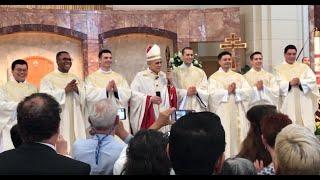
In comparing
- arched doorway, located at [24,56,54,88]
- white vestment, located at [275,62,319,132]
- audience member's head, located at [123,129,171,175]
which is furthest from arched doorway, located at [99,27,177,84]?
audience member's head, located at [123,129,171,175]

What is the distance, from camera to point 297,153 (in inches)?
84.8

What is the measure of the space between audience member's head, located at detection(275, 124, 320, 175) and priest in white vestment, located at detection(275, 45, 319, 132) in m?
6.00

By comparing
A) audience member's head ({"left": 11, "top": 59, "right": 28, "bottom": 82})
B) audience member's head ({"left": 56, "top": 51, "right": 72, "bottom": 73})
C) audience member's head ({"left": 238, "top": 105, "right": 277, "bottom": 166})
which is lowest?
audience member's head ({"left": 238, "top": 105, "right": 277, "bottom": 166})

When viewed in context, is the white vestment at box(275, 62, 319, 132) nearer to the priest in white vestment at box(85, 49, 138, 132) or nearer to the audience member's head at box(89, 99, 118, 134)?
the priest in white vestment at box(85, 49, 138, 132)

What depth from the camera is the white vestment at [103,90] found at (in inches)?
285

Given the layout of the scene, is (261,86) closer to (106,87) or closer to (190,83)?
(190,83)

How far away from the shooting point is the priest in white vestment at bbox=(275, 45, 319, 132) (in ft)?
26.7

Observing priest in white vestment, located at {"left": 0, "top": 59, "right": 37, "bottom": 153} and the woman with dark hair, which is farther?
priest in white vestment, located at {"left": 0, "top": 59, "right": 37, "bottom": 153}

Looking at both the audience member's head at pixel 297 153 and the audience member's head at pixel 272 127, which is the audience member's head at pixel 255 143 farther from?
the audience member's head at pixel 297 153

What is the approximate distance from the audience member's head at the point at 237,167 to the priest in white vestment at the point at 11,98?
5.16 m

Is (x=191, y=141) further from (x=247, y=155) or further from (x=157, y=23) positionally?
(x=157, y=23)

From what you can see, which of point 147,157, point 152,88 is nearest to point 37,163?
point 147,157

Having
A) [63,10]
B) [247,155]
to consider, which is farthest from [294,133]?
[63,10]

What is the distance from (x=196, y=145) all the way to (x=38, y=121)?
2.56ft
